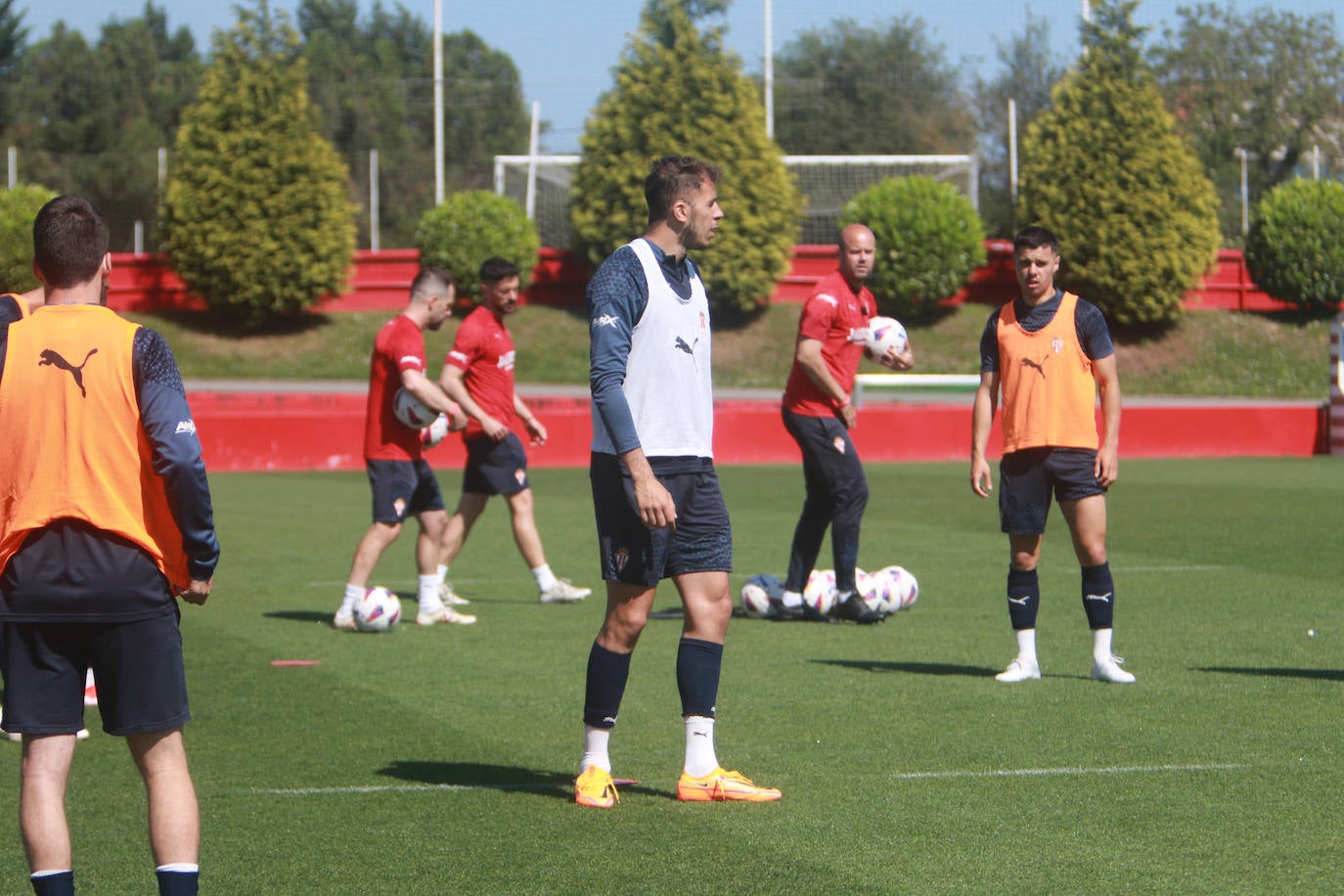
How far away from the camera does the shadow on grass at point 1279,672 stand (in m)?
7.91

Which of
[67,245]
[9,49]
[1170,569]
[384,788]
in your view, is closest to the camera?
[67,245]

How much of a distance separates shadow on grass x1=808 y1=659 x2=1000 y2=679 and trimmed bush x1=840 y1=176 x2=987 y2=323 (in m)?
29.4

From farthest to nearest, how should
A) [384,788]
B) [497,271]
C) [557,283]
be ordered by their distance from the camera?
[557,283], [497,271], [384,788]

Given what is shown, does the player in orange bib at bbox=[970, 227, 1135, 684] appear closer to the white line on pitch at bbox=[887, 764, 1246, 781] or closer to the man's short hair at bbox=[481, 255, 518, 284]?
the white line on pitch at bbox=[887, 764, 1246, 781]

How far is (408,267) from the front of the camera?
1570 inches

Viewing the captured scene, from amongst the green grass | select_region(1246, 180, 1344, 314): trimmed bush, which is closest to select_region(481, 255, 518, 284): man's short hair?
the green grass

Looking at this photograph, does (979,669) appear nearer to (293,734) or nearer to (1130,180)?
(293,734)

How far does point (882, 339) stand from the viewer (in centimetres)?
1007

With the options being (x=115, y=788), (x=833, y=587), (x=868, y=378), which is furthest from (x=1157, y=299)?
(x=115, y=788)

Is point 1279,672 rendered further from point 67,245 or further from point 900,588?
point 67,245

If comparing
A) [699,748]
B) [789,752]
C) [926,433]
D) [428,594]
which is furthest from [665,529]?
[926,433]

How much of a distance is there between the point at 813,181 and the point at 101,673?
1717 inches

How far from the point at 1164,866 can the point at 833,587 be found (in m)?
5.51

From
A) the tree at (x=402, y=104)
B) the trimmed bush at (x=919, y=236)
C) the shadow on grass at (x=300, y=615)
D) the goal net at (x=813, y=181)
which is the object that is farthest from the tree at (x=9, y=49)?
the shadow on grass at (x=300, y=615)
